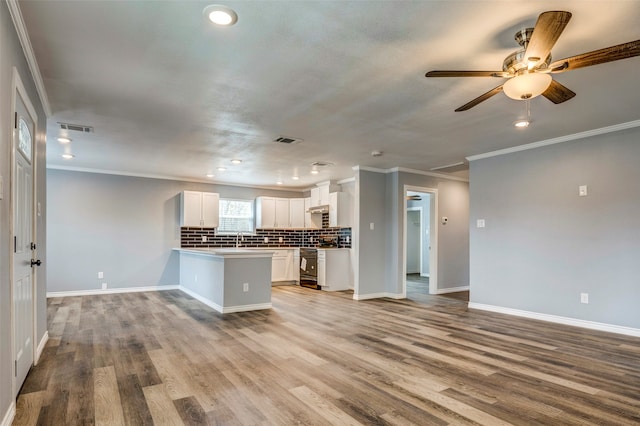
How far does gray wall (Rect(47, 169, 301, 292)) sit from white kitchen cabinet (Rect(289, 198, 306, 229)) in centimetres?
233

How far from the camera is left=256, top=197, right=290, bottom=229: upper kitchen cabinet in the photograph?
28.6 ft

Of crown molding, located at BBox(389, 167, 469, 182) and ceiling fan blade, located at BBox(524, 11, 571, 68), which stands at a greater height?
ceiling fan blade, located at BBox(524, 11, 571, 68)

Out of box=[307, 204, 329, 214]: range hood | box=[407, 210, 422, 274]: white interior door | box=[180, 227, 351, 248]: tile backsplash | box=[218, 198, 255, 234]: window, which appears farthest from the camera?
box=[407, 210, 422, 274]: white interior door

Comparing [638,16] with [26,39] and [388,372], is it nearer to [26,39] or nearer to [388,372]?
[388,372]

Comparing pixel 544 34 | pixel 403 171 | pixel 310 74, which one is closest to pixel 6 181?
pixel 310 74

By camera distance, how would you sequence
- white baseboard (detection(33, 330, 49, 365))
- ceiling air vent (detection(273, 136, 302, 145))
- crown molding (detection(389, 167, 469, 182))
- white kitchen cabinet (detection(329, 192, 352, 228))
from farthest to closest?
1. white kitchen cabinet (detection(329, 192, 352, 228))
2. crown molding (detection(389, 167, 469, 182))
3. ceiling air vent (detection(273, 136, 302, 145))
4. white baseboard (detection(33, 330, 49, 365))

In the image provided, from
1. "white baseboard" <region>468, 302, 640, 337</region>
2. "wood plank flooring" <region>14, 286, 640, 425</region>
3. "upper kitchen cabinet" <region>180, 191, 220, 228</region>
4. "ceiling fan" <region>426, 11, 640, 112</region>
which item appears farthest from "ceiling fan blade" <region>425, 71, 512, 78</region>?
"upper kitchen cabinet" <region>180, 191, 220, 228</region>

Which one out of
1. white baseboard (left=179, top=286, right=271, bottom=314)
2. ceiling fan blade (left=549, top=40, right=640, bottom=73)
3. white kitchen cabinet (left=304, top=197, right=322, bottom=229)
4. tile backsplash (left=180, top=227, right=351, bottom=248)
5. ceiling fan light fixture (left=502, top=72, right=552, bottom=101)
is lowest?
white baseboard (left=179, top=286, right=271, bottom=314)

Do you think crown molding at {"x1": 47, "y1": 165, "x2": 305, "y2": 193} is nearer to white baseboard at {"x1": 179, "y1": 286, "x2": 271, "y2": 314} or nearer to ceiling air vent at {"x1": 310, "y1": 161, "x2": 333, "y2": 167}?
ceiling air vent at {"x1": 310, "y1": 161, "x2": 333, "y2": 167}

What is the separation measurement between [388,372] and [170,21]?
→ 3.01m

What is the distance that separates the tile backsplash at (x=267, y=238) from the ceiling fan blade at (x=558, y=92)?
5572 millimetres

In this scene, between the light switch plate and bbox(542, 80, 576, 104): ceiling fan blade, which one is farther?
the light switch plate

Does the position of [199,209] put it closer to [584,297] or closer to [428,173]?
[428,173]

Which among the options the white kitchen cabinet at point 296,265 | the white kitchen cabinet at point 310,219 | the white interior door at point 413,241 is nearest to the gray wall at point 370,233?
the white kitchen cabinet at point 310,219
